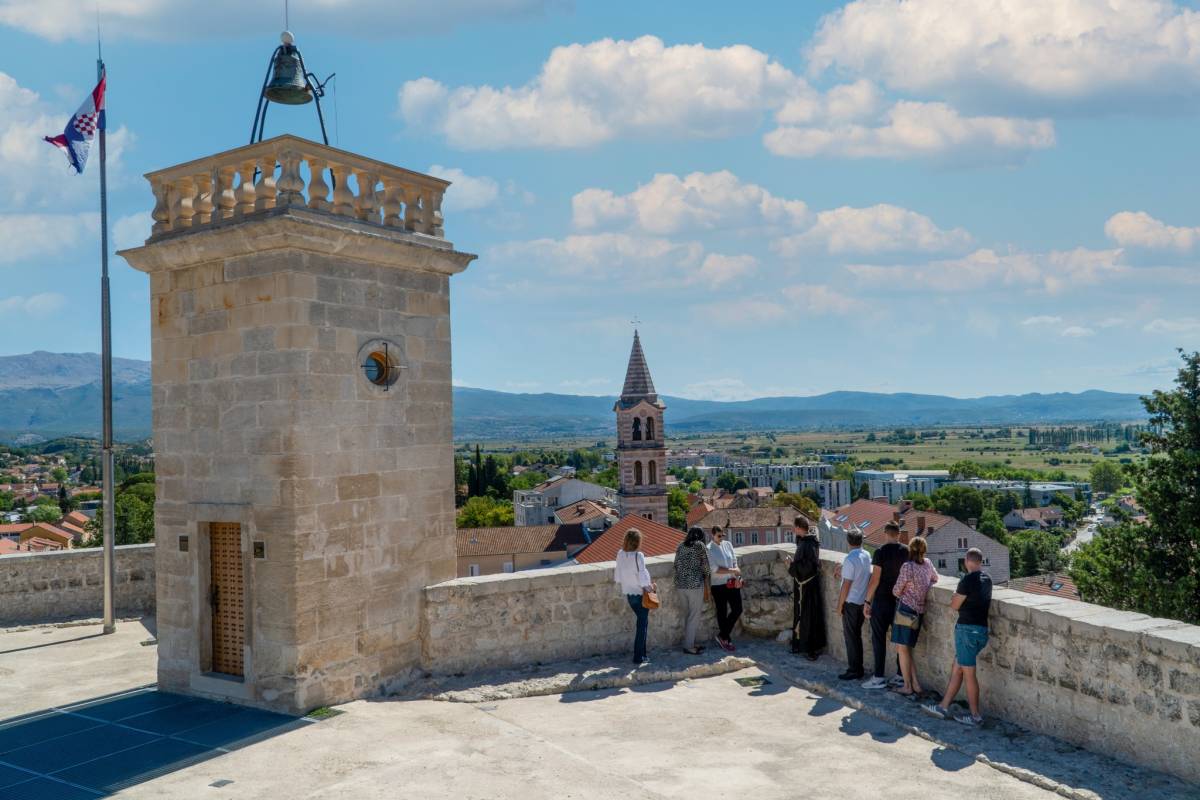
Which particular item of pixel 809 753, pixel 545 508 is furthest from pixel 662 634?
pixel 545 508

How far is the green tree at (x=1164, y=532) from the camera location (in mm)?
21000

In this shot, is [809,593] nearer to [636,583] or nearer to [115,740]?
[636,583]

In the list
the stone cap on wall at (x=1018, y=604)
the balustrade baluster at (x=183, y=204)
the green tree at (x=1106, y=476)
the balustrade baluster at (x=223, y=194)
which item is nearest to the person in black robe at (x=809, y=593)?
the stone cap on wall at (x=1018, y=604)

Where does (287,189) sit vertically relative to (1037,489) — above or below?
above

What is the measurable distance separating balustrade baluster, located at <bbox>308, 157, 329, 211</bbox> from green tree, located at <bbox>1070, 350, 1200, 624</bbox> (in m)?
19.7

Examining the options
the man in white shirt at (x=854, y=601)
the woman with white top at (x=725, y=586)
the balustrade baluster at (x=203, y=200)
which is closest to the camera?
the balustrade baluster at (x=203, y=200)

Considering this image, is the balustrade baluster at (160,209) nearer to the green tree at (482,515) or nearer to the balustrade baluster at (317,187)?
the balustrade baluster at (317,187)

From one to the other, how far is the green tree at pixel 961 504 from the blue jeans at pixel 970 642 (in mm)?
120902

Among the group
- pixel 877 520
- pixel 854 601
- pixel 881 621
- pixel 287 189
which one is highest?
pixel 287 189

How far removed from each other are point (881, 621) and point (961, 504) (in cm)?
12183

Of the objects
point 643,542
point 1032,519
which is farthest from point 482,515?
point 1032,519

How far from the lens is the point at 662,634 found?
10500 mm

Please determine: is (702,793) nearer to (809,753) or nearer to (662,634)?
(809,753)

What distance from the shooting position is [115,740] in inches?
302
